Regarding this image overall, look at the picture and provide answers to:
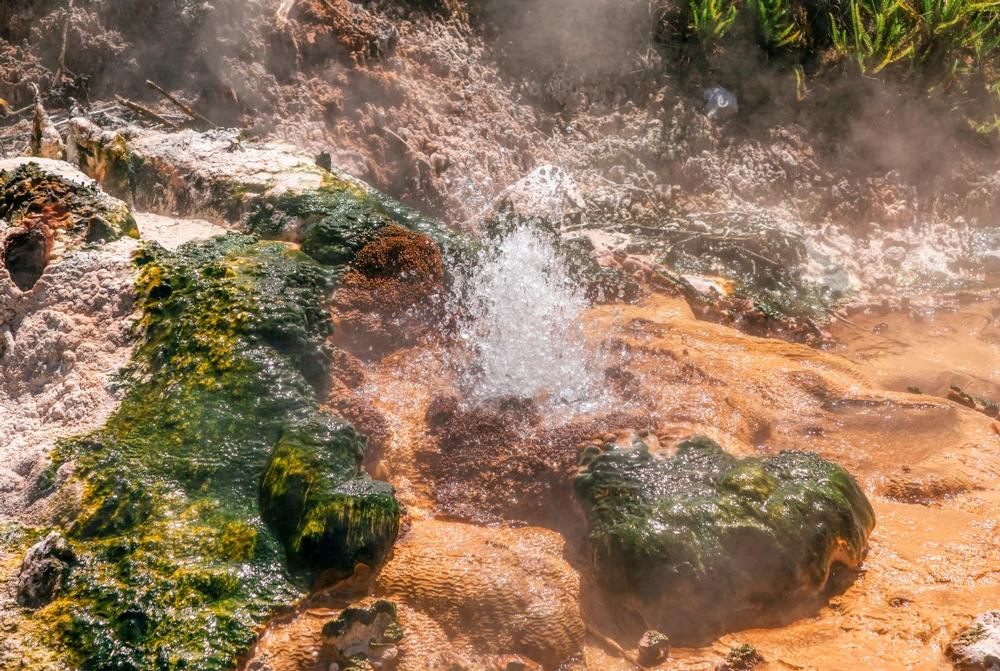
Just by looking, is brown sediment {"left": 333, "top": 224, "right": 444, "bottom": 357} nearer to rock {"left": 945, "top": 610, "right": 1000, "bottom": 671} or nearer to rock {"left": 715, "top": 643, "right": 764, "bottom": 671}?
rock {"left": 715, "top": 643, "right": 764, "bottom": 671}

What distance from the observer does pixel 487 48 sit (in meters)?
6.23

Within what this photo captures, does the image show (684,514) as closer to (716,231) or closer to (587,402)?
(587,402)

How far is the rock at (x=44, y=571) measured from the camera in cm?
254

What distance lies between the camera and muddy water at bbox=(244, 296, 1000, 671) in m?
2.66

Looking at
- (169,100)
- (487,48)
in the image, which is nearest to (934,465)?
(487,48)

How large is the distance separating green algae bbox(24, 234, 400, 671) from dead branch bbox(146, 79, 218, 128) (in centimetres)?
181

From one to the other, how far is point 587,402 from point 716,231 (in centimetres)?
230

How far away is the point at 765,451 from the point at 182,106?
427 centimetres

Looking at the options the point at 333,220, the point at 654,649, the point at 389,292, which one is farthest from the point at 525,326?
the point at 654,649

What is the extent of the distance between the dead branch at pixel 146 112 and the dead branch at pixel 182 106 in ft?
0.43

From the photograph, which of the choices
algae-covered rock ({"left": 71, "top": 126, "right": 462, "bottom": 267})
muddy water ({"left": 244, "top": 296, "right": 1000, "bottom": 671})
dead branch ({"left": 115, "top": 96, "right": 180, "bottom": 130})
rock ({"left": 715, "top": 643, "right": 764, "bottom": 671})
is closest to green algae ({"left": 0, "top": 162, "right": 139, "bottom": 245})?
algae-covered rock ({"left": 71, "top": 126, "right": 462, "bottom": 267})

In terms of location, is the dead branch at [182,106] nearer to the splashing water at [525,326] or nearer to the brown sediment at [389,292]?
the brown sediment at [389,292]

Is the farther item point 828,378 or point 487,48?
point 487,48

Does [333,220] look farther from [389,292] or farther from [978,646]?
[978,646]
